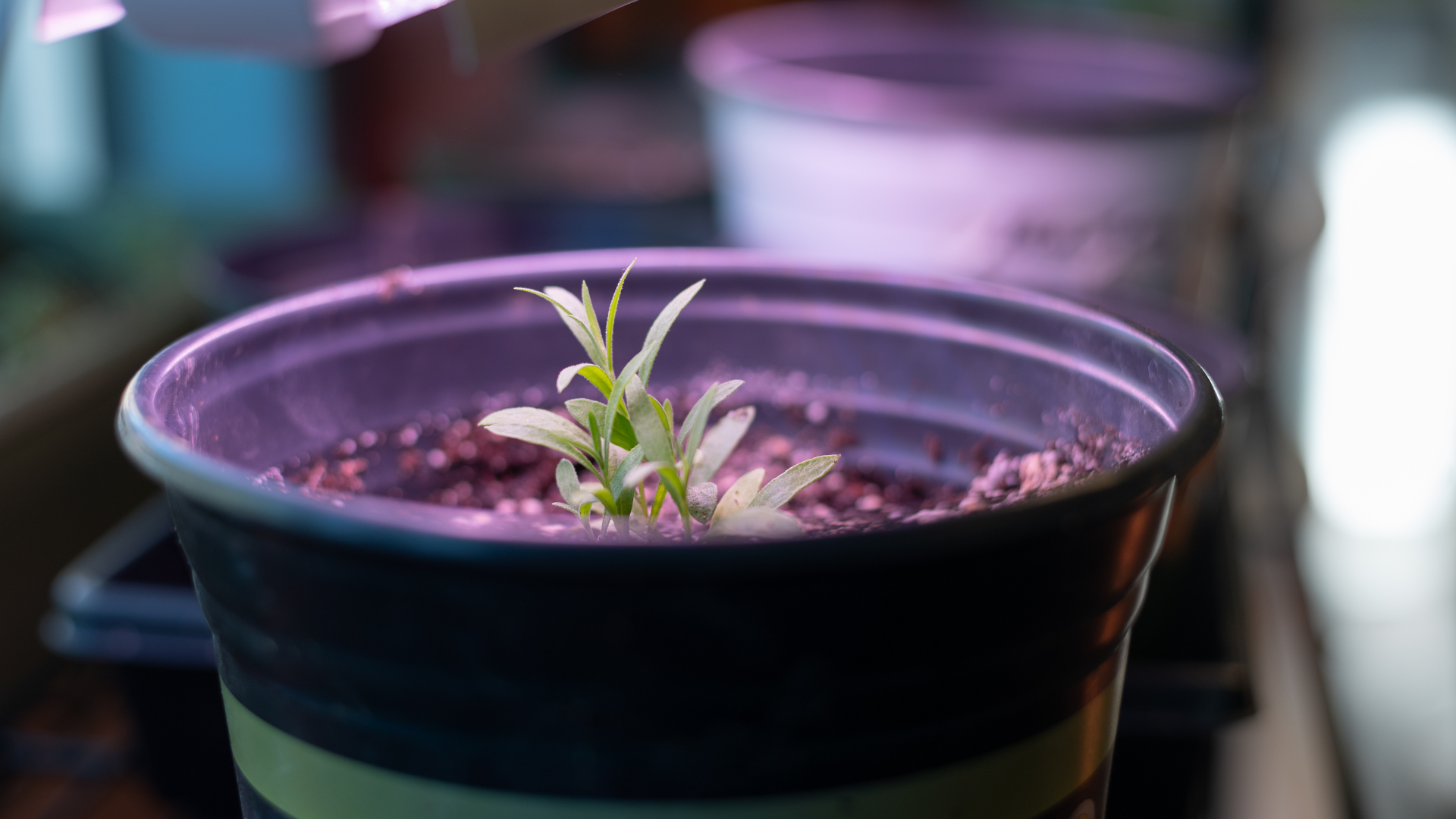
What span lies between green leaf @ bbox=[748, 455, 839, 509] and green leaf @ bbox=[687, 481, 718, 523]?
2cm

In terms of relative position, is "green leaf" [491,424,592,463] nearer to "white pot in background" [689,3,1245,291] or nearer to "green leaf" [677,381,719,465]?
"green leaf" [677,381,719,465]

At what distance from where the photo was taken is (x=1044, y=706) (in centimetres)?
30

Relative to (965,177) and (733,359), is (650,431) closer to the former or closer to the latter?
(733,359)

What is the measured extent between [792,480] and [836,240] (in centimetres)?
62

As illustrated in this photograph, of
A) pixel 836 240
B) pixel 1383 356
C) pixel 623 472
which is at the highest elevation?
pixel 623 472

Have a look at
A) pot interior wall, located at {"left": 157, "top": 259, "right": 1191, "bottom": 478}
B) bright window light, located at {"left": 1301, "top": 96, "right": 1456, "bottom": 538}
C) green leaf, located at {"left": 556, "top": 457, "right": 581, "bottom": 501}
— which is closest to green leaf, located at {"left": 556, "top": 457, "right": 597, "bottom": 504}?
green leaf, located at {"left": 556, "top": 457, "right": 581, "bottom": 501}

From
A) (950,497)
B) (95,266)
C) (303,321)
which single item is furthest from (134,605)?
(95,266)

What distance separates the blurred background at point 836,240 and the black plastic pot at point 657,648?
18cm

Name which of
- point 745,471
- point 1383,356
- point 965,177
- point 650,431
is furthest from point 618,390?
point 1383,356

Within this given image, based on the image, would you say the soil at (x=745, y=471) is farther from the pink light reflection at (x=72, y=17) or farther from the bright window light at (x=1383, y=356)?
the bright window light at (x=1383, y=356)

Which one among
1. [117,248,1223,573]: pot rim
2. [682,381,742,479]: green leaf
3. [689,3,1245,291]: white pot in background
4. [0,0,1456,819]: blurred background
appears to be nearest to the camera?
[117,248,1223,573]: pot rim

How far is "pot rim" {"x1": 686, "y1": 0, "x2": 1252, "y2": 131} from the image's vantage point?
2.85ft

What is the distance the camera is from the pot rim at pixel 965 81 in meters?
0.87

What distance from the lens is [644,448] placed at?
0.33 m
